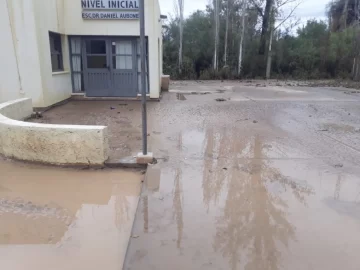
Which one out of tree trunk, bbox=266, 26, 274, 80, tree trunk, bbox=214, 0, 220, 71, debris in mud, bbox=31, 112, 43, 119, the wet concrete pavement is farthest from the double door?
tree trunk, bbox=266, 26, 274, 80

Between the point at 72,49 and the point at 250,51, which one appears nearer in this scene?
the point at 72,49

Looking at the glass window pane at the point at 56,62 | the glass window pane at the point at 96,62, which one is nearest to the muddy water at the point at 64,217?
the glass window pane at the point at 56,62

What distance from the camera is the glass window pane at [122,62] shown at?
447 inches

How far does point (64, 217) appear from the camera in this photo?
132 inches

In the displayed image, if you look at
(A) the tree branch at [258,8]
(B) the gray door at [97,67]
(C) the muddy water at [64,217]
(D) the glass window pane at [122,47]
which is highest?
(A) the tree branch at [258,8]

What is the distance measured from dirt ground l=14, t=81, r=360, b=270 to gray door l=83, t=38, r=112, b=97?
3.69 metres

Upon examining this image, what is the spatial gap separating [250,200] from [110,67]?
29.6 ft

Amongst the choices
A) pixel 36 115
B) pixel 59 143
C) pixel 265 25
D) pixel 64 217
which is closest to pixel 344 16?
pixel 265 25

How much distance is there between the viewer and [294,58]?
26297 mm

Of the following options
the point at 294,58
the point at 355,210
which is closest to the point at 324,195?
the point at 355,210

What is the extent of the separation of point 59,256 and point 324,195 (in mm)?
3083

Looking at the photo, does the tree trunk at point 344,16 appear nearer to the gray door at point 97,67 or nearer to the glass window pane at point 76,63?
the gray door at point 97,67

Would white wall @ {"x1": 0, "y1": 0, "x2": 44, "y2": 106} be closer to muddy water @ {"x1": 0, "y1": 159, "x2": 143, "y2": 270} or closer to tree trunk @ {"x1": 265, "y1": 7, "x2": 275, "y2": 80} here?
muddy water @ {"x1": 0, "y1": 159, "x2": 143, "y2": 270}

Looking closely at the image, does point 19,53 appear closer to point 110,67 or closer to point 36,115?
point 36,115
